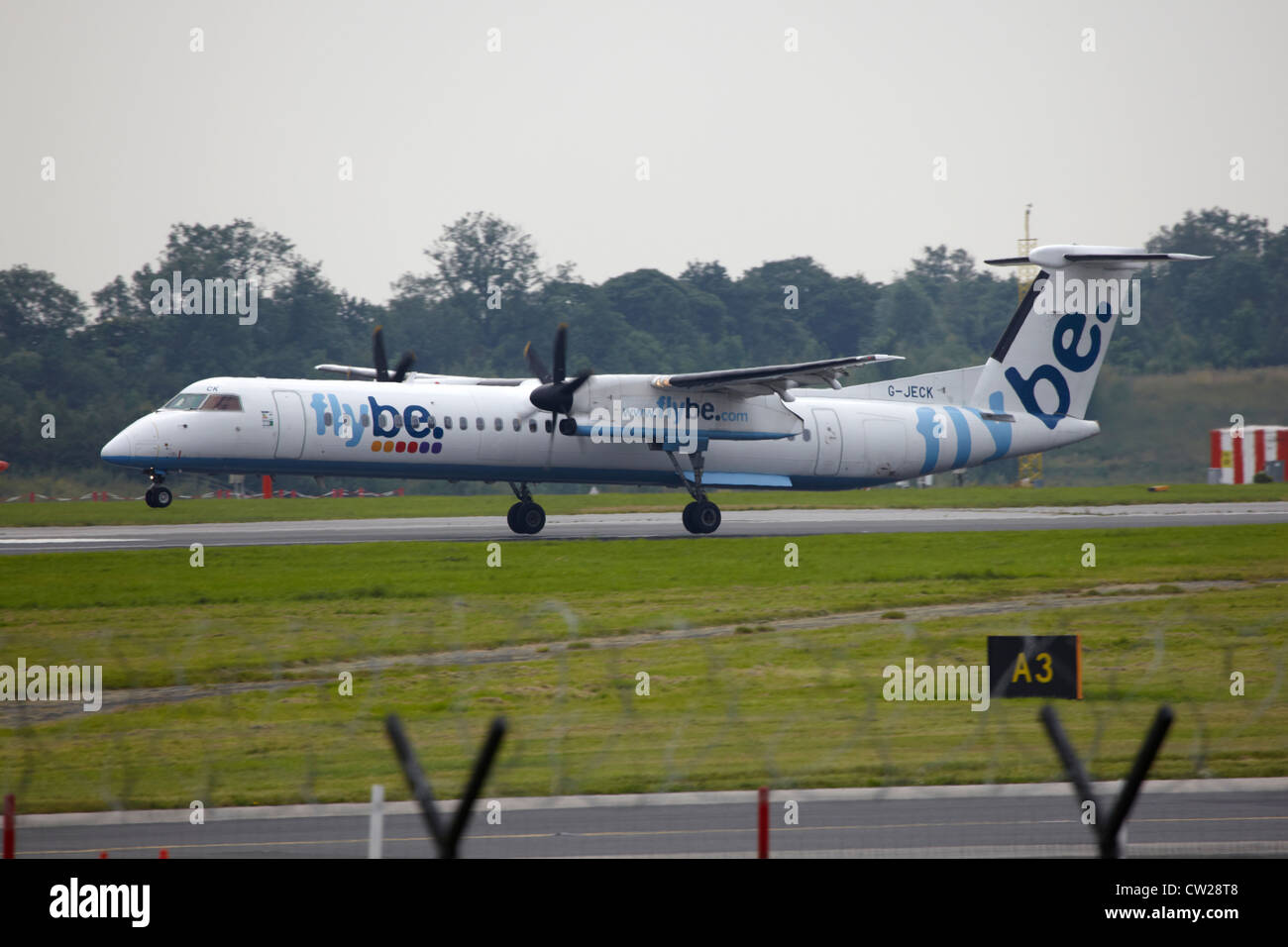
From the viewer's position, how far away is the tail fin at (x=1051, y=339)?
37375 mm

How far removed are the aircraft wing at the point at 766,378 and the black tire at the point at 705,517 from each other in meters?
3.04

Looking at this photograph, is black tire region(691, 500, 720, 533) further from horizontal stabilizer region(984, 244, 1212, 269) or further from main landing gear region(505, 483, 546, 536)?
horizontal stabilizer region(984, 244, 1212, 269)

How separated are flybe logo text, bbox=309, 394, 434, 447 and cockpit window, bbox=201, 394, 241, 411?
1698 millimetres

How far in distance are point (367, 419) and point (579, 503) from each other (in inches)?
766

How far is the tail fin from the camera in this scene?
37.4 metres

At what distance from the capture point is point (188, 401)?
102 feet

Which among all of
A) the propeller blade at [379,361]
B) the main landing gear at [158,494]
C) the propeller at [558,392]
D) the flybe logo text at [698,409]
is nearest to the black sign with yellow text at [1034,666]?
the propeller at [558,392]

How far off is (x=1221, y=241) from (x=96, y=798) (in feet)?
295

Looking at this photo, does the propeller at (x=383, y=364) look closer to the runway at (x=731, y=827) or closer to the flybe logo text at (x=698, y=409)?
the flybe logo text at (x=698, y=409)

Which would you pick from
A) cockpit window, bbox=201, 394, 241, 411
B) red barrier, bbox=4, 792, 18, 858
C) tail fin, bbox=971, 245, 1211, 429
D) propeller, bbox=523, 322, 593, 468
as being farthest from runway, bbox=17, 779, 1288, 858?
tail fin, bbox=971, 245, 1211, 429

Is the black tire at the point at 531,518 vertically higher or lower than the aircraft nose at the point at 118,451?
lower

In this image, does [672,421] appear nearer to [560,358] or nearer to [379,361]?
[560,358]

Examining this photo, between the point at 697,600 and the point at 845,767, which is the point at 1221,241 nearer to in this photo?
the point at 697,600

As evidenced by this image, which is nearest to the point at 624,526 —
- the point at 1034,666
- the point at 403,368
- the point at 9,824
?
the point at 403,368
